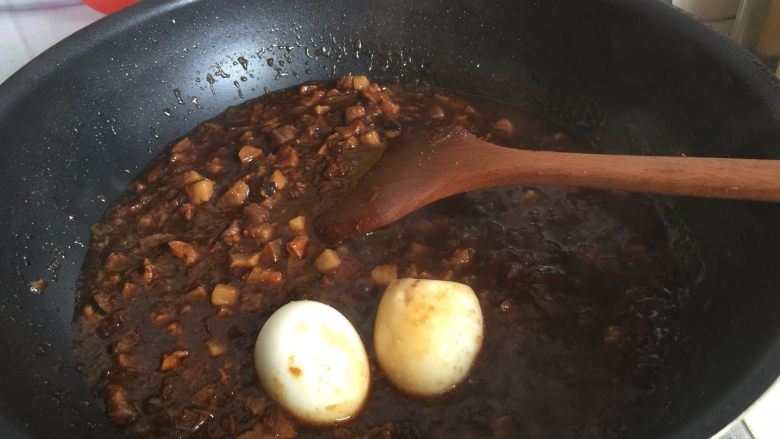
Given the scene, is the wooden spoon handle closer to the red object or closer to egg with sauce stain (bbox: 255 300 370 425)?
egg with sauce stain (bbox: 255 300 370 425)

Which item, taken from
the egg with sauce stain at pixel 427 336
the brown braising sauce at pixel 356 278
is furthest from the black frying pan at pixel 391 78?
the egg with sauce stain at pixel 427 336

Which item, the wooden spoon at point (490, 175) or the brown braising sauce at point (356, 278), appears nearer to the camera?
the wooden spoon at point (490, 175)

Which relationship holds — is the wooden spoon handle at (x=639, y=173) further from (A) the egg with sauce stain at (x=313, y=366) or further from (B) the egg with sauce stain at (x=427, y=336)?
(A) the egg with sauce stain at (x=313, y=366)

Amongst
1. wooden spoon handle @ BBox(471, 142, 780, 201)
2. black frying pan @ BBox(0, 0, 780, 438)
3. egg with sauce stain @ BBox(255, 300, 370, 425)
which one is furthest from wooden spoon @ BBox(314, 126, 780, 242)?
egg with sauce stain @ BBox(255, 300, 370, 425)

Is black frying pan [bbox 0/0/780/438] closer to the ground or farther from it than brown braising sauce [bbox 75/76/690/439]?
farther from it

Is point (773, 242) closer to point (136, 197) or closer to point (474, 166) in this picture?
point (474, 166)

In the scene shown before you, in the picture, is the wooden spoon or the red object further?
the red object

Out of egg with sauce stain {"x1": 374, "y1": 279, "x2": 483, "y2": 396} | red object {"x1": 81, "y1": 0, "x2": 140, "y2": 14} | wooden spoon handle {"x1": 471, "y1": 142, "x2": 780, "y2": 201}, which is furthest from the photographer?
red object {"x1": 81, "y1": 0, "x2": 140, "y2": 14}
